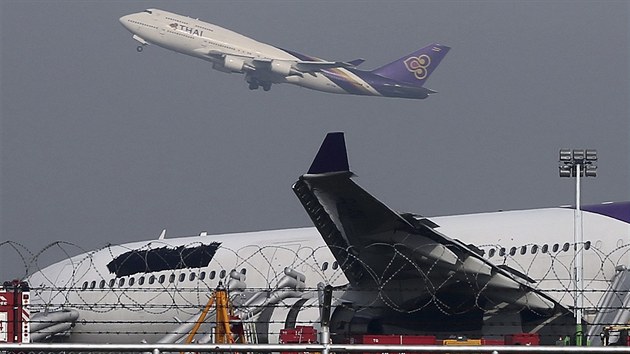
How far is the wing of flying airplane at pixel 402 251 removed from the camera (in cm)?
2395

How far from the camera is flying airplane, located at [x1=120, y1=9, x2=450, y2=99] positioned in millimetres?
56906

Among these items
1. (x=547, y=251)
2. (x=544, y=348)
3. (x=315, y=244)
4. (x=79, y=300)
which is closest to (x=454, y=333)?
(x=547, y=251)

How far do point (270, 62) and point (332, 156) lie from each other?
38.7m

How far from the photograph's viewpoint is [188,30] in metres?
63.2

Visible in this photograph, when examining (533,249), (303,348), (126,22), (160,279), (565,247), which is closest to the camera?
(303,348)

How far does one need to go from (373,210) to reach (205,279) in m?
8.05

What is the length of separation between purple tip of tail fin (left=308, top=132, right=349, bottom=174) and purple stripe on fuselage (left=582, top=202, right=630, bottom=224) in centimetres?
576

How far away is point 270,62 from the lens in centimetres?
6181

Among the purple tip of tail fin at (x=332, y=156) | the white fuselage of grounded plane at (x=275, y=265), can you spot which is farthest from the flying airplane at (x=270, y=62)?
the purple tip of tail fin at (x=332, y=156)

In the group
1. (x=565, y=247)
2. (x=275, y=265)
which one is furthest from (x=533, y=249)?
(x=275, y=265)

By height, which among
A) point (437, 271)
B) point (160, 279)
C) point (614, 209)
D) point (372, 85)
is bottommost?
point (437, 271)

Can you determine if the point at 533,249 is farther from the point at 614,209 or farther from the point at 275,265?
the point at 275,265

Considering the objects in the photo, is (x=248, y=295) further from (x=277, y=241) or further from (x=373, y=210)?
(x=373, y=210)

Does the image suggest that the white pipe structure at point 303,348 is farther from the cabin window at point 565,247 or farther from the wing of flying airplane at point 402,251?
the cabin window at point 565,247
